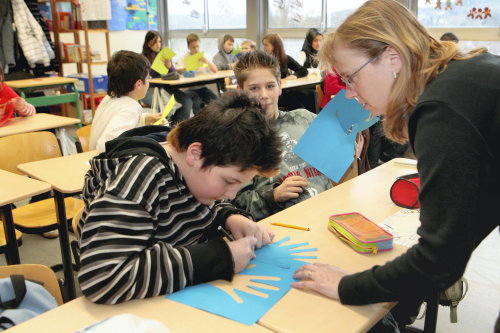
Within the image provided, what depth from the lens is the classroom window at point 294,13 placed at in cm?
702

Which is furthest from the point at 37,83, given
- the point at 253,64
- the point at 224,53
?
the point at 253,64

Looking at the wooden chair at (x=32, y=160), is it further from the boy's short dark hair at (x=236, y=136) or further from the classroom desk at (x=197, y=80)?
the classroom desk at (x=197, y=80)

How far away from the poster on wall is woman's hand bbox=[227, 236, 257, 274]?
788 cm

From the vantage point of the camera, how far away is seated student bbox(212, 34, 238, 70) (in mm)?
6802

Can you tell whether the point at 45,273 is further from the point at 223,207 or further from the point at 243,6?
the point at 243,6

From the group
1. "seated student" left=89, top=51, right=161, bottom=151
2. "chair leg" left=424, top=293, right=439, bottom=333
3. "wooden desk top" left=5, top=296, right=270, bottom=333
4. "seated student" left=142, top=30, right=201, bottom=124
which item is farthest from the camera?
"seated student" left=142, top=30, right=201, bottom=124

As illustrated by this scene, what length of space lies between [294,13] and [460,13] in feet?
8.78

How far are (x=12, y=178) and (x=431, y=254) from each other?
1.87m

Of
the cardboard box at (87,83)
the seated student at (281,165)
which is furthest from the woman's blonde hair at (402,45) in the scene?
the cardboard box at (87,83)

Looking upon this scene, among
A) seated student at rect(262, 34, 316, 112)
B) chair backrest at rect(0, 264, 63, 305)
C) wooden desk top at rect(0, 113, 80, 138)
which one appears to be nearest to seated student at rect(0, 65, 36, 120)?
wooden desk top at rect(0, 113, 80, 138)

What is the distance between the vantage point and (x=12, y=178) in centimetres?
203

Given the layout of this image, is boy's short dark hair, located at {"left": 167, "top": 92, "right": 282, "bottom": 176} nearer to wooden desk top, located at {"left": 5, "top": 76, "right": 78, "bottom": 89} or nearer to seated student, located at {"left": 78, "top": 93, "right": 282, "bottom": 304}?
seated student, located at {"left": 78, "top": 93, "right": 282, "bottom": 304}

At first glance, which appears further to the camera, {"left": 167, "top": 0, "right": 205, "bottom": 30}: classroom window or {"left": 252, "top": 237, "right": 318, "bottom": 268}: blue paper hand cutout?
{"left": 167, "top": 0, "right": 205, "bottom": 30}: classroom window

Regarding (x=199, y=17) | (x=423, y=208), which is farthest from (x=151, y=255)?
(x=199, y=17)
